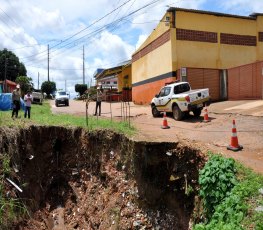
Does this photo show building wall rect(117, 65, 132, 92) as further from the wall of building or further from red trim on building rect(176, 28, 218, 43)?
red trim on building rect(176, 28, 218, 43)

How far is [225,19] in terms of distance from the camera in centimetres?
2545

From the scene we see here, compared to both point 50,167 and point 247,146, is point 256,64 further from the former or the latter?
point 50,167

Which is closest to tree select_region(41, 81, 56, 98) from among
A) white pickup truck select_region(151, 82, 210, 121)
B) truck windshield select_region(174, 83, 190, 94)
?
white pickup truck select_region(151, 82, 210, 121)

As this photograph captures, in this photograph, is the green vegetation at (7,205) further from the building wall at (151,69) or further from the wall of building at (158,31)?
the wall of building at (158,31)

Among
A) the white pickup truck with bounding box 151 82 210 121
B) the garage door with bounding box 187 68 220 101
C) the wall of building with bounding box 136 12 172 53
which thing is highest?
the wall of building with bounding box 136 12 172 53

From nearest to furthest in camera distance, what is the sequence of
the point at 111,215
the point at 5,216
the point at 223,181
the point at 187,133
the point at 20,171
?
1. the point at 223,181
2. the point at 5,216
3. the point at 111,215
4. the point at 20,171
5. the point at 187,133

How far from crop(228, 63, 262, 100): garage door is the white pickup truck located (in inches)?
200

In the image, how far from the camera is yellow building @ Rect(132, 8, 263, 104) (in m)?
23.6

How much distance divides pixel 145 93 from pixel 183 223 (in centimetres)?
2183

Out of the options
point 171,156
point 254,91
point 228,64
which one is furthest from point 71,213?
point 228,64

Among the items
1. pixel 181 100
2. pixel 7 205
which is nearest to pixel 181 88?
pixel 181 100

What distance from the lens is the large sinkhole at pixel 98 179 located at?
896 cm

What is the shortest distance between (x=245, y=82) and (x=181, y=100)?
6.89 meters

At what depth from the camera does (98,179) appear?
1102 centimetres
